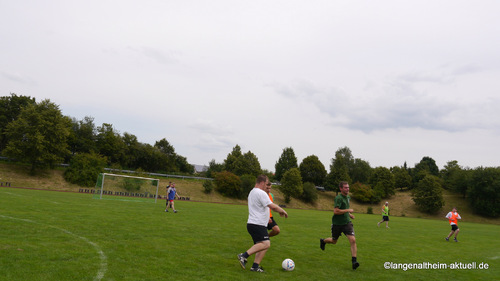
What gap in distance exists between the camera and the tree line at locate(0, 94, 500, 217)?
49844mm

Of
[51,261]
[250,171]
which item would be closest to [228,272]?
[51,261]

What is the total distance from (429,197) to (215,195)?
44244 mm

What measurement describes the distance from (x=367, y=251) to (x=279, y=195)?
186 ft

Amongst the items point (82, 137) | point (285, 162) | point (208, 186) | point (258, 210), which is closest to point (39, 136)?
point (82, 137)

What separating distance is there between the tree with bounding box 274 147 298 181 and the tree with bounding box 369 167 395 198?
821 inches

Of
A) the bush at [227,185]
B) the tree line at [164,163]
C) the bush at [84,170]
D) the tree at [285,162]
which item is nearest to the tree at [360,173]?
the tree line at [164,163]

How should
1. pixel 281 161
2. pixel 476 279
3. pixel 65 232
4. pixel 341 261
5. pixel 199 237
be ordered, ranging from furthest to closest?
pixel 281 161
pixel 199 237
pixel 65 232
pixel 341 261
pixel 476 279

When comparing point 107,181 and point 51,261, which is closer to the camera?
point 51,261

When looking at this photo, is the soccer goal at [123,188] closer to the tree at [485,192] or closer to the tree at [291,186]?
the tree at [291,186]

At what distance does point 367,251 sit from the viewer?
11680 mm

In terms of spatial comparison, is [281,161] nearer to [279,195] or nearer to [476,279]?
[279,195]

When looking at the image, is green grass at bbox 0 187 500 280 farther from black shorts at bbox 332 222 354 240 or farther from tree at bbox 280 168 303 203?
tree at bbox 280 168 303 203

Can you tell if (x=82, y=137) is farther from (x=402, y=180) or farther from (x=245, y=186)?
(x=402, y=180)

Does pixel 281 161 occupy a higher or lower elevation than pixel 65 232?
higher
